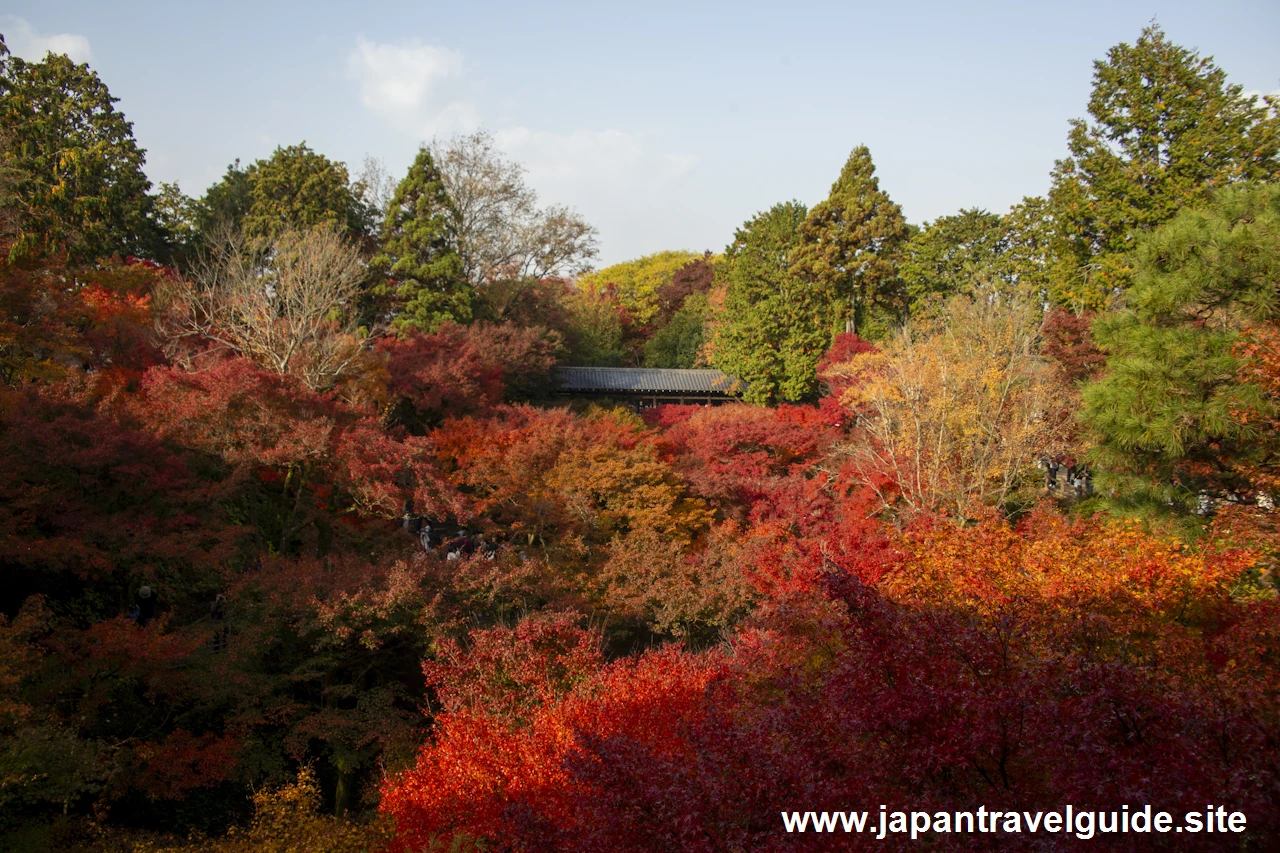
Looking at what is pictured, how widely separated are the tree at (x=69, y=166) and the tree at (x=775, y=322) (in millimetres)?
17699

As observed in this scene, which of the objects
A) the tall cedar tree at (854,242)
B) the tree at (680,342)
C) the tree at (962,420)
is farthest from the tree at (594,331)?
the tree at (962,420)

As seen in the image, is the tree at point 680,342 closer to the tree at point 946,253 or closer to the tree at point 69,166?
the tree at point 946,253

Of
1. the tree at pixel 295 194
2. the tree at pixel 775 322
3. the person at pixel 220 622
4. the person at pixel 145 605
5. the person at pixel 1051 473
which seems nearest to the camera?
the person at pixel 220 622

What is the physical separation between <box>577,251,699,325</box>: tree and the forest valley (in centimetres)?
1865

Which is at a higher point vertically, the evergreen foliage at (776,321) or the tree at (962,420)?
the evergreen foliage at (776,321)

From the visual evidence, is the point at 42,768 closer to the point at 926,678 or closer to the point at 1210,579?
the point at 926,678

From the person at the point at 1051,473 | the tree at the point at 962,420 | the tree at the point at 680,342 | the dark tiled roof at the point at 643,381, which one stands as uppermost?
the tree at the point at 680,342

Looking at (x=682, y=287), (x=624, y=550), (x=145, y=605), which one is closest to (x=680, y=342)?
(x=682, y=287)

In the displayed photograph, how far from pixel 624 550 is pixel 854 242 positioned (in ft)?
52.2

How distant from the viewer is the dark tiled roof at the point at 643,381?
29.0 m

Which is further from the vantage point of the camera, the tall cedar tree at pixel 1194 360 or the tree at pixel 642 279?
the tree at pixel 642 279

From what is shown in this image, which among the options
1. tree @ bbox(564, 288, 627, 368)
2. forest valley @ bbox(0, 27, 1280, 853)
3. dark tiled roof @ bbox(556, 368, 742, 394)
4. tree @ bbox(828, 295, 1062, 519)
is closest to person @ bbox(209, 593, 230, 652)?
forest valley @ bbox(0, 27, 1280, 853)

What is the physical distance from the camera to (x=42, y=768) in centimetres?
872

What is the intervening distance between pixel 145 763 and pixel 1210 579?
13.3m
